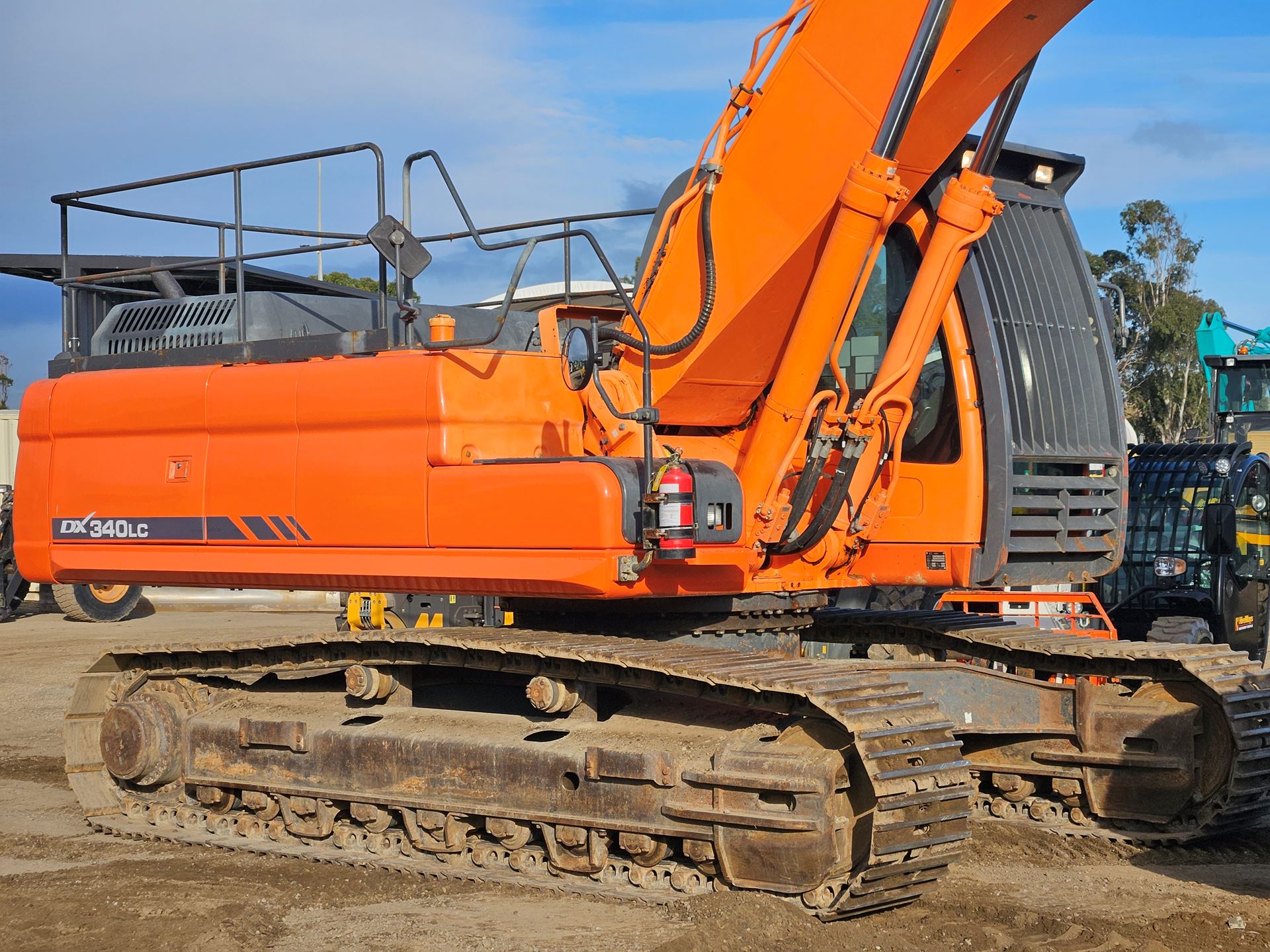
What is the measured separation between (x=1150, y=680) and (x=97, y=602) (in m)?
15.8

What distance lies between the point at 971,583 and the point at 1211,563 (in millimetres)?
5709

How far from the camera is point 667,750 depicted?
235 inches

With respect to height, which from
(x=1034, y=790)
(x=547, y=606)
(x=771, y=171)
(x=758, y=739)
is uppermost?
→ (x=771, y=171)

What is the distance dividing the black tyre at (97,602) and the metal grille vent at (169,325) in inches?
471

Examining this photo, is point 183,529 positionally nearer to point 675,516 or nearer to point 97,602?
point 675,516

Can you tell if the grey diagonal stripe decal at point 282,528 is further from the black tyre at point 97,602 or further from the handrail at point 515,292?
the black tyre at point 97,602

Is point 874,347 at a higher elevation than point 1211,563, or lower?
higher

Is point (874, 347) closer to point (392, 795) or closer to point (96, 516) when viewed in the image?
point (392, 795)

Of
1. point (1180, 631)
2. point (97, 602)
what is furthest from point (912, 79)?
point (97, 602)

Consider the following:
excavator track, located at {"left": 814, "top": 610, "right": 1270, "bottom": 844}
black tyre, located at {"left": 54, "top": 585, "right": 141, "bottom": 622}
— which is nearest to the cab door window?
excavator track, located at {"left": 814, "top": 610, "right": 1270, "bottom": 844}

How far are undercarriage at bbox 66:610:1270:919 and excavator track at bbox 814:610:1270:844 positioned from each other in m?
0.01

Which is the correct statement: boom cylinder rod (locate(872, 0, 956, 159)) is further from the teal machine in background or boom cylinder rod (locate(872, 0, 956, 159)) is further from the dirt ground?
the teal machine in background

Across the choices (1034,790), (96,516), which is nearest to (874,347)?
(1034,790)

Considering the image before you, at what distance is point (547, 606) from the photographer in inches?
277
